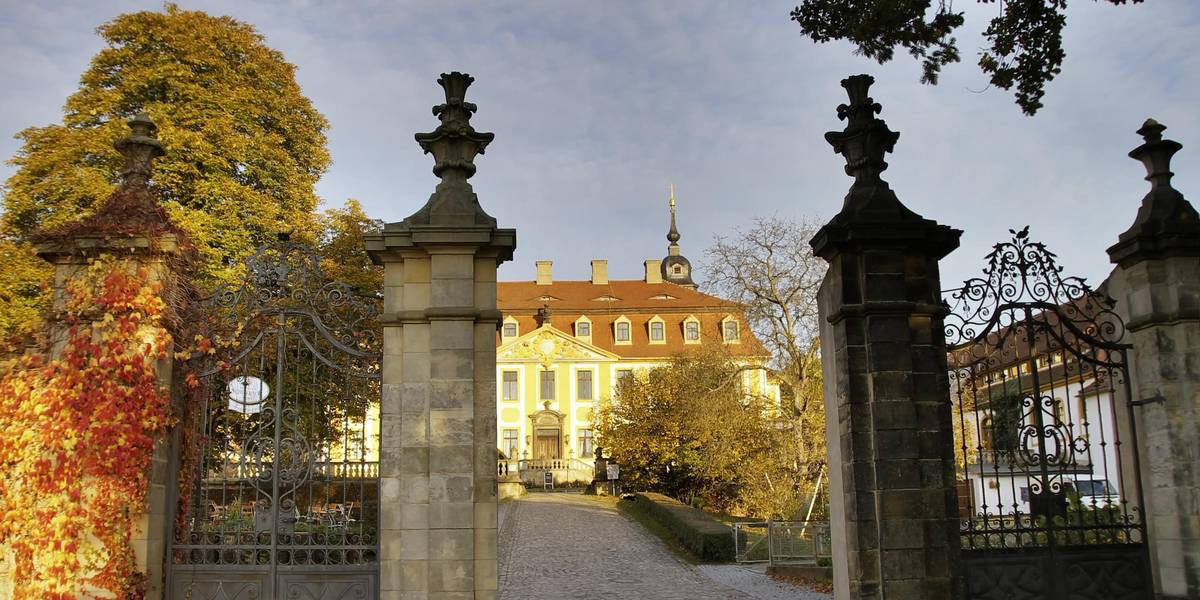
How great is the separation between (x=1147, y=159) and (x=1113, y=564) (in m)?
3.54

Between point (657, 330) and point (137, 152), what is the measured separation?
159 ft

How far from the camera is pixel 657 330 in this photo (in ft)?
183

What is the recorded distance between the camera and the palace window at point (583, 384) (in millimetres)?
53906

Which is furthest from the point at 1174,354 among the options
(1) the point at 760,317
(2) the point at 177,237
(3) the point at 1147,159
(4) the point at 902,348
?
(1) the point at 760,317

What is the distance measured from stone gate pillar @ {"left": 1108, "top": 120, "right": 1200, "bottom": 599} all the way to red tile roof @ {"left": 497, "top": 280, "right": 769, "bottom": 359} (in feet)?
143

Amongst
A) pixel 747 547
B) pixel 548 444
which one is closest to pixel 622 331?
pixel 548 444

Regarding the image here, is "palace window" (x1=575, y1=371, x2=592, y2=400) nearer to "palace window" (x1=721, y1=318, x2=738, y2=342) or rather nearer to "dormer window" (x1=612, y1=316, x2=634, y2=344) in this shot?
"dormer window" (x1=612, y1=316, x2=634, y2=344)

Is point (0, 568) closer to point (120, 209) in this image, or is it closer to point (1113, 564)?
point (120, 209)

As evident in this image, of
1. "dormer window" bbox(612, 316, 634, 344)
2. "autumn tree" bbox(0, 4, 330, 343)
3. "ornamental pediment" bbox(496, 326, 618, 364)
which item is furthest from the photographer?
"dormer window" bbox(612, 316, 634, 344)

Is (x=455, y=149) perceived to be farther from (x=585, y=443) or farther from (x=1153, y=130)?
(x=585, y=443)

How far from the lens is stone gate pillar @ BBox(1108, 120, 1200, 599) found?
746cm

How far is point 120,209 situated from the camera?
7.72 meters

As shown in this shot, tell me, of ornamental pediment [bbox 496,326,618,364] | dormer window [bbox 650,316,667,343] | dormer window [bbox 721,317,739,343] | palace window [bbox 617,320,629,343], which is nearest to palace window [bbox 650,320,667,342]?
dormer window [bbox 650,316,667,343]

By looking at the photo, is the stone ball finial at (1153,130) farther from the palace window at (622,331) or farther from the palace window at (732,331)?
the palace window at (622,331)
